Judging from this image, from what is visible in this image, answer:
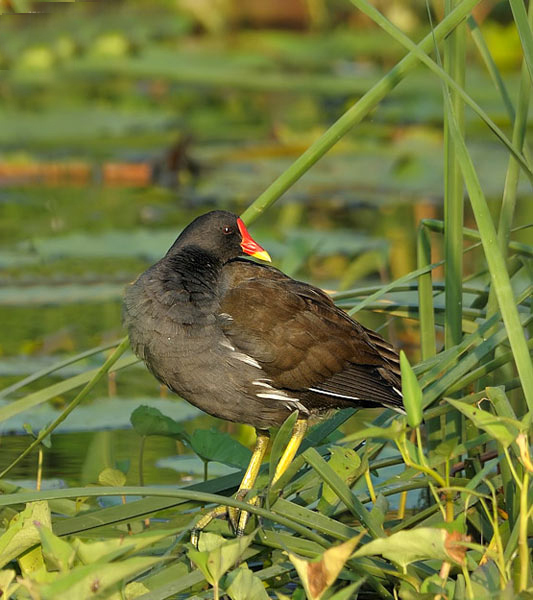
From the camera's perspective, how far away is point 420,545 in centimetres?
187

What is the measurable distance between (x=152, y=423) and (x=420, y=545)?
1.11 m

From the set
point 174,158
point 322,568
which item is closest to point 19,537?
point 322,568

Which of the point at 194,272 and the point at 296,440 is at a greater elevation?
the point at 194,272

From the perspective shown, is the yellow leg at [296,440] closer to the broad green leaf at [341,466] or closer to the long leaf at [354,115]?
the broad green leaf at [341,466]

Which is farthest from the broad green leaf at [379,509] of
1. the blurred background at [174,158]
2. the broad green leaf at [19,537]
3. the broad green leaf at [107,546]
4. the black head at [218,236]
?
the blurred background at [174,158]

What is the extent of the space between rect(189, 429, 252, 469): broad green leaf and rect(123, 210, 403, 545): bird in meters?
0.05

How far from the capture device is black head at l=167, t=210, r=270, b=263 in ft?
9.73

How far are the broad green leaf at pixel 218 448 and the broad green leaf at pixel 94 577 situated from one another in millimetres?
954

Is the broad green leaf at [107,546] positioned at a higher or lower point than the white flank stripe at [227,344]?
lower

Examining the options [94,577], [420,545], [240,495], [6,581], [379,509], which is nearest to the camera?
[94,577]

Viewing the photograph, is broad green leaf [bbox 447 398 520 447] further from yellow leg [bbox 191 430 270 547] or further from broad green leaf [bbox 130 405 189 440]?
broad green leaf [bbox 130 405 189 440]

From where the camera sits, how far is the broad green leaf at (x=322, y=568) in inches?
72.1

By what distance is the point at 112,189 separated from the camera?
7312mm

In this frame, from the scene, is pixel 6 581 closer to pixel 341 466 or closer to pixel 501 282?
pixel 341 466
